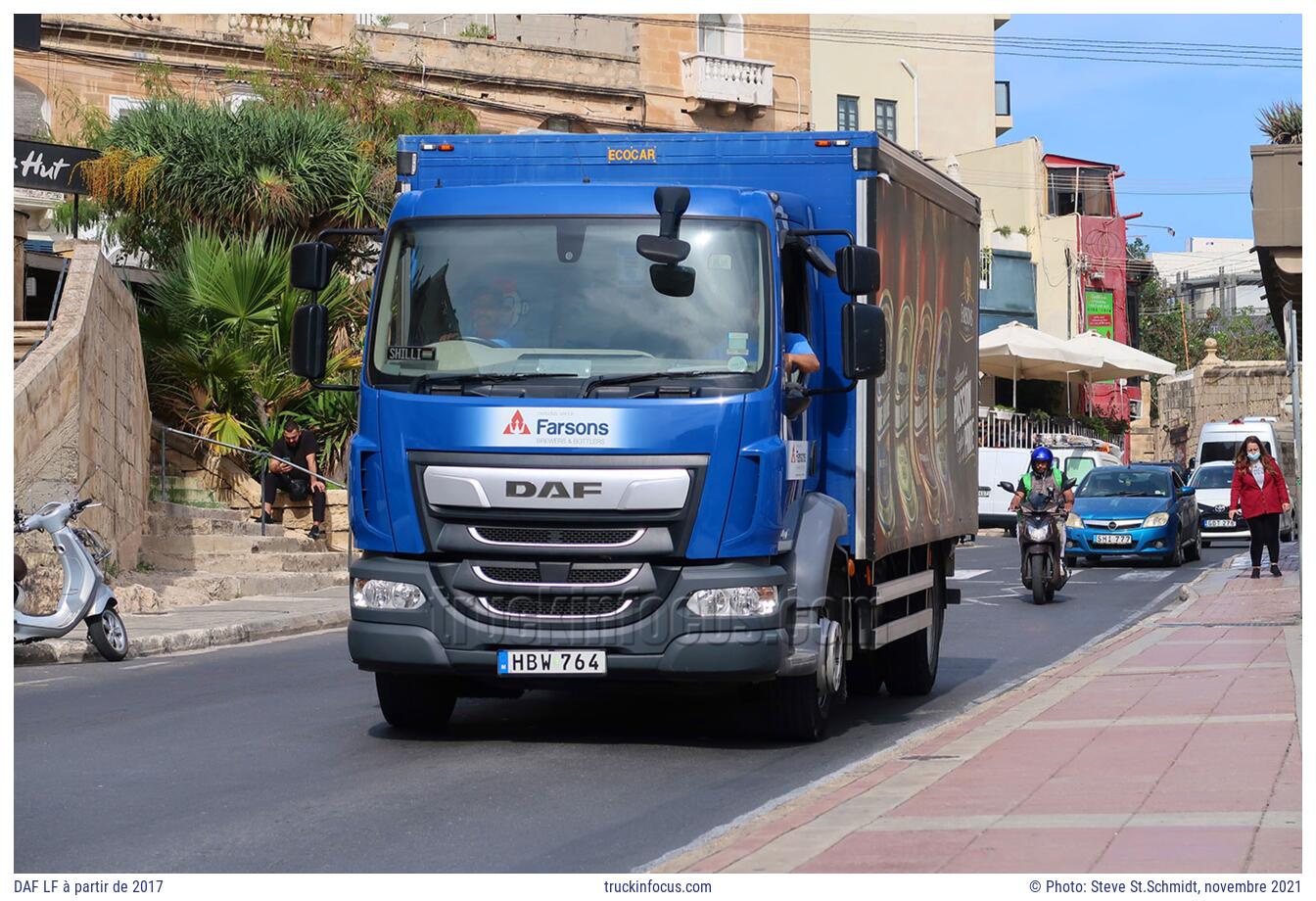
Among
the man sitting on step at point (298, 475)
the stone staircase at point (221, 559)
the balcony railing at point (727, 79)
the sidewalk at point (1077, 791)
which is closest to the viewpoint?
the sidewalk at point (1077, 791)

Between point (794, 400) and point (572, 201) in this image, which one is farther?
point (572, 201)

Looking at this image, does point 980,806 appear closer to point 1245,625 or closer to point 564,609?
point 564,609

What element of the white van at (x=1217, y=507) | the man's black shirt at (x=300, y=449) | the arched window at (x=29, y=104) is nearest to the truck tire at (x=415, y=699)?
the man's black shirt at (x=300, y=449)

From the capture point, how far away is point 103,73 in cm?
3447

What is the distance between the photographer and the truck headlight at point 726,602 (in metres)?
9.19

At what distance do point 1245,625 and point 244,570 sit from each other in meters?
10.7

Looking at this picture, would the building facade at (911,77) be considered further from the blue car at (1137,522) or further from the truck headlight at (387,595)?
the truck headlight at (387,595)

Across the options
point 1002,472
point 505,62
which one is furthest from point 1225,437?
point 505,62

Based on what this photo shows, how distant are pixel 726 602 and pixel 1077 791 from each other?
6.88 feet

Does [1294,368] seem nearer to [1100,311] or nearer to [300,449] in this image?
[300,449]

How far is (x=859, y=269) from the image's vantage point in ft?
31.3

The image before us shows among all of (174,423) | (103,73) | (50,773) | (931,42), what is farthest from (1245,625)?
(931,42)

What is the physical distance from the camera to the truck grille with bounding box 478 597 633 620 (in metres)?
9.27

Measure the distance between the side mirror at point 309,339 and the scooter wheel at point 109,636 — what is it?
483cm
